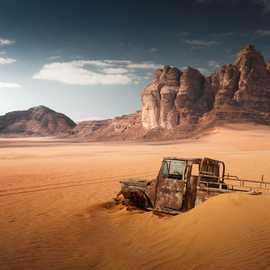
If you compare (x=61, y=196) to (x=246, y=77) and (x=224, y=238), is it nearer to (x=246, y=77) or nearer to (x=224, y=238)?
(x=224, y=238)

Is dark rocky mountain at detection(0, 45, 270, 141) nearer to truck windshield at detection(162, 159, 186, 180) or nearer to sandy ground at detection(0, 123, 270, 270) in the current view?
truck windshield at detection(162, 159, 186, 180)

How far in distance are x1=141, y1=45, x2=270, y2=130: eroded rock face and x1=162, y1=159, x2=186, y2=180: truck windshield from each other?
345ft

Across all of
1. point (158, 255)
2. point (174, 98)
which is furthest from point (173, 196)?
point (174, 98)

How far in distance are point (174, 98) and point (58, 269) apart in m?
Result: 120

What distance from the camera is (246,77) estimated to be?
120 meters

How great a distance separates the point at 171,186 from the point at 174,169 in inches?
27.3

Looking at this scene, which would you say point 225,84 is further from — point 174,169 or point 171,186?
point 171,186

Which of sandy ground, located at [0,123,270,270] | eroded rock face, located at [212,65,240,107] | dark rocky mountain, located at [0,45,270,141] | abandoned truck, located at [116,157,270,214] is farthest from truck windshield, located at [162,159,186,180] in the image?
eroded rock face, located at [212,65,240,107]

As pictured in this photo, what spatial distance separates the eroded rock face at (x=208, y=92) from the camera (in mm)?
117169

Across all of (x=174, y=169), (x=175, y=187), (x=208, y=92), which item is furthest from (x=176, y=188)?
(x=208, y=92)

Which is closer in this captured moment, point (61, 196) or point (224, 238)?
point (224, 238)

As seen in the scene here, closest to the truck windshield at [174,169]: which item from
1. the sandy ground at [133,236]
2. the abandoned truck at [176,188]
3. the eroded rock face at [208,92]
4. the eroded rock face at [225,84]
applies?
the abandoned truck at [176,188]

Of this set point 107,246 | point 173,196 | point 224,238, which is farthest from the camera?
point 173,196

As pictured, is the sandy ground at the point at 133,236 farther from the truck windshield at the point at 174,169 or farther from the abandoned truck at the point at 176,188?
the truck windshield at the point at 174,169
